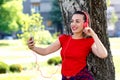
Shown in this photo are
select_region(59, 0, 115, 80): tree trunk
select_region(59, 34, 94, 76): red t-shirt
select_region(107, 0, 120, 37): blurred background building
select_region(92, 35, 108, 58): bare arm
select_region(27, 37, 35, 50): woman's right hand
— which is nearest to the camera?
select_region(92, 35, 108, 58): bare arm

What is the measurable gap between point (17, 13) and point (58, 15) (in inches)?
514

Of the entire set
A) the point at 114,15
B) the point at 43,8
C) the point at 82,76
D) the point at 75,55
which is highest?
the point at 75,55

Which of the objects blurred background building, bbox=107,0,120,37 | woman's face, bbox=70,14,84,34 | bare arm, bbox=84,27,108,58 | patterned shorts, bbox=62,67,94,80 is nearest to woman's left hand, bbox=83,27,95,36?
bare arm, bbox=84,27,108,58

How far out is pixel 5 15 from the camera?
49219mm

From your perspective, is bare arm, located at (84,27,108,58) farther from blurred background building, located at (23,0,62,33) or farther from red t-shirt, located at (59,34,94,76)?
blurred background building, located at (23,0,62,33)

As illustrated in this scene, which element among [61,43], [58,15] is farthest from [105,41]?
[58,15]

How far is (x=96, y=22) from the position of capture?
6570 mm

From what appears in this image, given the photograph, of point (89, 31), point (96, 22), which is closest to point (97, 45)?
point (89, 31)

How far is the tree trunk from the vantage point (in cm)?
636

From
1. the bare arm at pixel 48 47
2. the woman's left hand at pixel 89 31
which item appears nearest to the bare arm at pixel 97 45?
the woman's left hand at pixel 89 31

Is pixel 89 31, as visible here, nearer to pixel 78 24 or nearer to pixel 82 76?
pixel 78 24

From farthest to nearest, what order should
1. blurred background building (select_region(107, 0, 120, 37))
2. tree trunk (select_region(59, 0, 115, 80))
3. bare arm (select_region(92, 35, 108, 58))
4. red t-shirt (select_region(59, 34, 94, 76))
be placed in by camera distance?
blurred background building (select_region(107, 0, 120, 37)) < tree trunk (select_region(59, 0, 115, 80)) < red t-shirt (select_region(59, 34, 94, 76)) < bare arm (select_region(92, 35, 108, 58))

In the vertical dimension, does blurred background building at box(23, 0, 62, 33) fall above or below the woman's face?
→ below

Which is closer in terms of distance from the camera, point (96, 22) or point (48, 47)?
point (48, 47)
